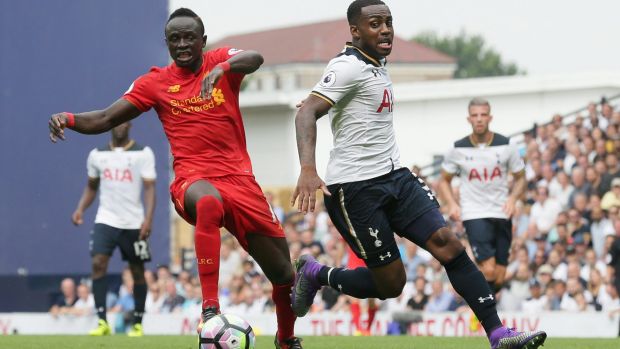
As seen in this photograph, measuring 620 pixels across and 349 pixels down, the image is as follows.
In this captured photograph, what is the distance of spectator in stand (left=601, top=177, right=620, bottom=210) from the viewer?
64.6ft

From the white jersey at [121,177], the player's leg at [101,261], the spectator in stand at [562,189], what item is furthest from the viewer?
the spectator in stand at [562,189]

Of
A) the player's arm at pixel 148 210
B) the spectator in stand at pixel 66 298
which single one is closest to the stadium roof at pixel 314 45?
the spectator in stand at pixel 66 298

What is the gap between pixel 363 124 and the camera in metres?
9.34

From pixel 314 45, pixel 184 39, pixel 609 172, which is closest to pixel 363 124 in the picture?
pixel 184 39

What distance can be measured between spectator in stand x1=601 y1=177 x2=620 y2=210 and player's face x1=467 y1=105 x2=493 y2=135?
17.1 ft

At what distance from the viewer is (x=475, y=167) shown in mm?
15094

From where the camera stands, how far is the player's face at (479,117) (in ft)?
48.7

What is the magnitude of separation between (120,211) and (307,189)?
7.67 m

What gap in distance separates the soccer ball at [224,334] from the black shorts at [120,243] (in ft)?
22.1

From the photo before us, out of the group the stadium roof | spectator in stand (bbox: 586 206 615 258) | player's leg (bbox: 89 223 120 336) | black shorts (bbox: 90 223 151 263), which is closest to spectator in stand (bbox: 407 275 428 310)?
spectator in stand (bbox: 586 206 615 258)

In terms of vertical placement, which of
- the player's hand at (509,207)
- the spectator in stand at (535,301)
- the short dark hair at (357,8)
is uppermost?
the short dark hair at (357,8)

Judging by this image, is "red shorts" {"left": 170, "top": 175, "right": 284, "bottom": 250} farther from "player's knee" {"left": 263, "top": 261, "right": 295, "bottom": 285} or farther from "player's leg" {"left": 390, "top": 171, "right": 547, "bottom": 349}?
"player's leg" {"left": 390, "top": 171, "right": 547, "bottom": 349}

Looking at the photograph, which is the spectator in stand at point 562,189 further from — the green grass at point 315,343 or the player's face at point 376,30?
the player's face at point 376,30

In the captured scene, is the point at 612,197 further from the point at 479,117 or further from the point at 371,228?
the point at 371,228
